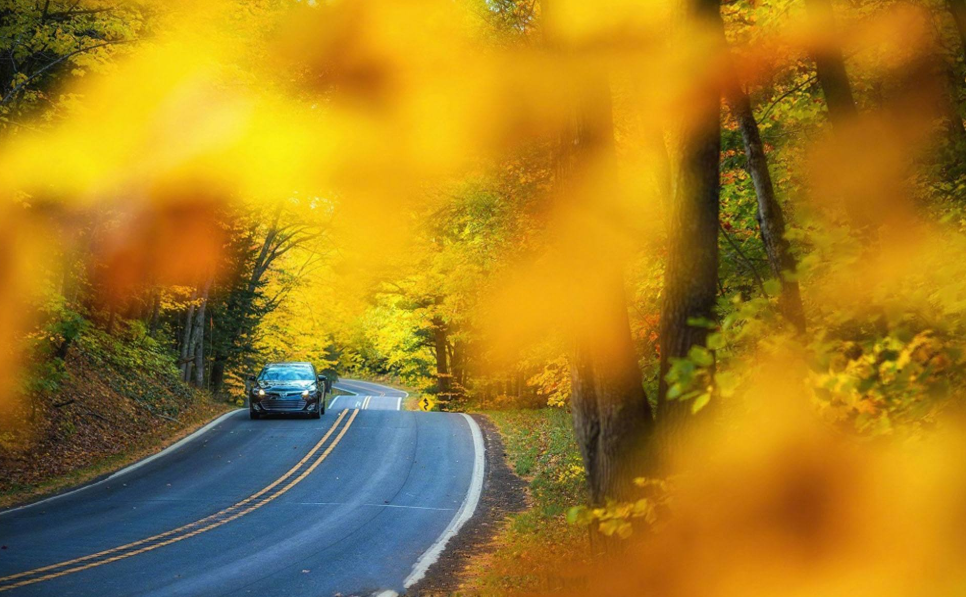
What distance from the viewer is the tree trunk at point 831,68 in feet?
35.9

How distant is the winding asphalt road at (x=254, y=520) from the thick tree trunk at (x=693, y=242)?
4.80m

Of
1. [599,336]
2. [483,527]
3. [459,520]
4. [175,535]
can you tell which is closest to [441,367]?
[459,520]

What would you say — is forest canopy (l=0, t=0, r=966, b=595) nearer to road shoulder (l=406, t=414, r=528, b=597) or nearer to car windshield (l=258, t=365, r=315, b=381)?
road shoulder (l=406, t=414, r=528, b=597)

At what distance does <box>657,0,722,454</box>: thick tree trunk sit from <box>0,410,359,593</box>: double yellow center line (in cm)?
737

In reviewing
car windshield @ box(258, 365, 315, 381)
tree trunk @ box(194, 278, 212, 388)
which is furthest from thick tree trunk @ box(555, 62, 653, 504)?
tree trunk @ box(194, 278, 212, 388)

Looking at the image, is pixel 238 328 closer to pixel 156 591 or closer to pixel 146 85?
pixel 146 85

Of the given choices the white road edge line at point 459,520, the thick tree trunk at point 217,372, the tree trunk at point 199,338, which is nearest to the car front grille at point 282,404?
the white road edge line at point 459,520

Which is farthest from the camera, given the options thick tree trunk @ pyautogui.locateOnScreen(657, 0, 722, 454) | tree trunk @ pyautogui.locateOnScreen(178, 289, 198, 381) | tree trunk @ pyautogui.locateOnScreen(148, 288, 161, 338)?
tree trunk @ pyautogui.locateOnScreen(178, 289, 198, 381)

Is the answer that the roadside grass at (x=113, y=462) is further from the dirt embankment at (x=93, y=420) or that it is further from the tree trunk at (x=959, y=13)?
the tree trunk at (x=959, y=13)

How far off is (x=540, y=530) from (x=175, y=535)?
527cm

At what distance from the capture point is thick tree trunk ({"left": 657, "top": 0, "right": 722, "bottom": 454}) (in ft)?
19.6

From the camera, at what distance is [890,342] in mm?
4246

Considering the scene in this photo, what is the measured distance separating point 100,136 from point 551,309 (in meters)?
9.89

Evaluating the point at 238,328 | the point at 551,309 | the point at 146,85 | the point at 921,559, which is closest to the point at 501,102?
the point at 551,309
